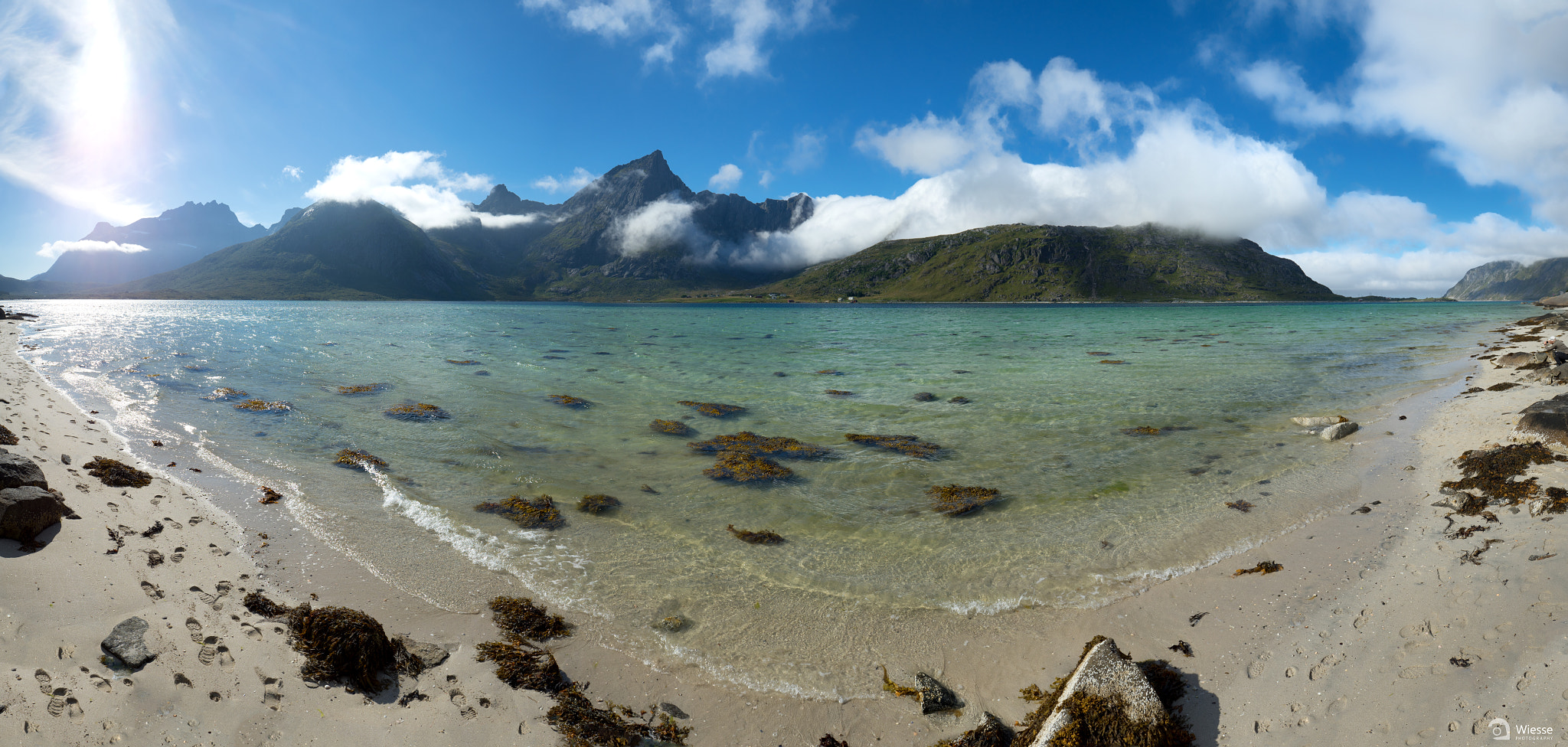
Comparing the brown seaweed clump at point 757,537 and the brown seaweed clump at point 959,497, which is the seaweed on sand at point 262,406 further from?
the brown seaweed clump at point 959,497

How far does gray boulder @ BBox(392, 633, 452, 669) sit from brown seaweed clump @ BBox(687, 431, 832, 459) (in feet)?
33.6

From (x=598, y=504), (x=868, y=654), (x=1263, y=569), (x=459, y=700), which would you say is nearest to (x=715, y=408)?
(x=598, y=504)

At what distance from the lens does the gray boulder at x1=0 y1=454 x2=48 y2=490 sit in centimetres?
873

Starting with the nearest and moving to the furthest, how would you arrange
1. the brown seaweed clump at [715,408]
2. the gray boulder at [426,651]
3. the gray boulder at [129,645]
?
the gray boulder at [129,645] < the gray boulder at [426,651] < the brown seaweed clump at [715,408]

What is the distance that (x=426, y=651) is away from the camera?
701 centimetres

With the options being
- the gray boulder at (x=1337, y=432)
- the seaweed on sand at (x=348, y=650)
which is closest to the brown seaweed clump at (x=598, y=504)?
the seaweed on sand at (x=348, y=650)

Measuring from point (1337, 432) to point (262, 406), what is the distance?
37.1 meters

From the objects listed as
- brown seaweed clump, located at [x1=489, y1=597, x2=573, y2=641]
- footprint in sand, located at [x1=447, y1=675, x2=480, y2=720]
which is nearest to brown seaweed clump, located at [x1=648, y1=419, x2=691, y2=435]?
brown seaweed clump, located at [x1=489, y1=597, x2=573, y2=641]

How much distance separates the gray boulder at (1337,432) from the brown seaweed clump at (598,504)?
2069 cm

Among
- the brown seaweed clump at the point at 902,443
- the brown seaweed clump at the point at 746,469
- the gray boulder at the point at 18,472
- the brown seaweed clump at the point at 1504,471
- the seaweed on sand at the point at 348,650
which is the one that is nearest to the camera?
the seaweed on sand at the point at 348,650

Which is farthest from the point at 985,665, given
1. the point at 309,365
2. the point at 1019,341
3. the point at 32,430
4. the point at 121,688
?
the point at 1019,341

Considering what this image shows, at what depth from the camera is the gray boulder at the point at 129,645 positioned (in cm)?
580

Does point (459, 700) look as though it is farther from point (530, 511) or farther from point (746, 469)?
point (746, 469)

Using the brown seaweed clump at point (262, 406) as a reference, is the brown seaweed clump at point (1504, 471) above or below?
above
